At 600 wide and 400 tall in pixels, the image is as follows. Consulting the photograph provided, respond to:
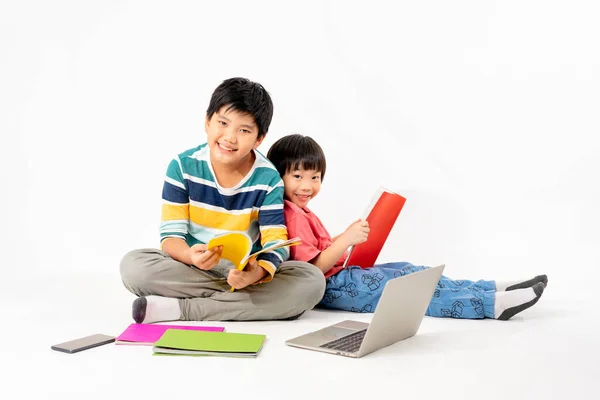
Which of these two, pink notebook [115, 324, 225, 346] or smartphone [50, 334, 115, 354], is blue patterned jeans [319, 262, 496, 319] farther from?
smartphone [50, 334, 115, 354]

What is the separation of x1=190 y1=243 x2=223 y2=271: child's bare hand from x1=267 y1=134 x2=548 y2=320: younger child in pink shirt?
371 millimetres

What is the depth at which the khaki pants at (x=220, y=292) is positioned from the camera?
2.20 m

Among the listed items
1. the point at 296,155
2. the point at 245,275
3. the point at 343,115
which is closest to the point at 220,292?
the point at 245,275

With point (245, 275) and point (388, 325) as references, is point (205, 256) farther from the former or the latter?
point (388, 325)

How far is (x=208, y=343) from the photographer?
5.94 ft

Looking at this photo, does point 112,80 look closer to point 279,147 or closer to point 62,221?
point 62,221

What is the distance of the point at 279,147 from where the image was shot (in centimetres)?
251

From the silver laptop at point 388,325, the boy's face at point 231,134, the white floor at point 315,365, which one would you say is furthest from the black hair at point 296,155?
the silver laptop at point 388,325

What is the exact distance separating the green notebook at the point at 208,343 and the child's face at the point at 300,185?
676 mm

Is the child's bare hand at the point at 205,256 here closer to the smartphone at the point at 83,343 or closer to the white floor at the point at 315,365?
the white floor at the point at 315,365

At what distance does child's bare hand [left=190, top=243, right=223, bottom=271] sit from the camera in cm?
204

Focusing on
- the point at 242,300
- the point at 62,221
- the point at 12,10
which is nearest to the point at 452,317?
the point at 242,300

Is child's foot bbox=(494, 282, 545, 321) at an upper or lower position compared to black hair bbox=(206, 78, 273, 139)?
lower

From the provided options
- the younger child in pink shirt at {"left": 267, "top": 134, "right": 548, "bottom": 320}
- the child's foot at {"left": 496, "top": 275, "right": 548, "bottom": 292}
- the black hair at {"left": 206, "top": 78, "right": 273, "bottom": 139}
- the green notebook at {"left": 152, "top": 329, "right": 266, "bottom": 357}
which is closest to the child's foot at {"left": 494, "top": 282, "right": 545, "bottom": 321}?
the younger child in pink shirt at {"left": 267, "top": 134, "right": 548, "bottom": 320}
